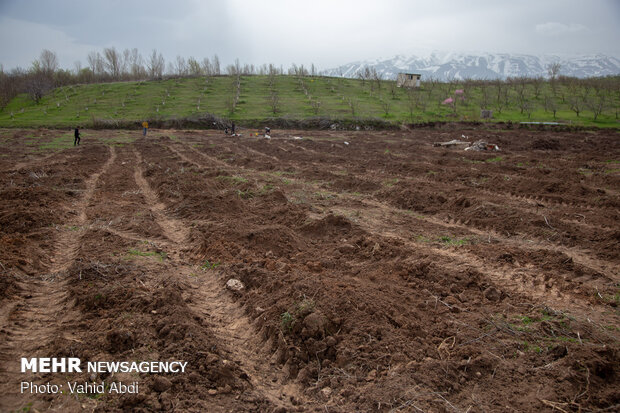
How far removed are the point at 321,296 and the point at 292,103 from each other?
44470 millimetres

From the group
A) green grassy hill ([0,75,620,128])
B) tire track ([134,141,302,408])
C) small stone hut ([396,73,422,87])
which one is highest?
small stone hut ([396,73,422,87])

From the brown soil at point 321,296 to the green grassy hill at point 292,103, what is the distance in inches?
1192

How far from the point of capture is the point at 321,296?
14.8 feet

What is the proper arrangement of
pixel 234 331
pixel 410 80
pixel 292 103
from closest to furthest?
pixel 234 331 → pixel 292 103 → pixel 410 80

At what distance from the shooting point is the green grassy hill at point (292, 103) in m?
37.8

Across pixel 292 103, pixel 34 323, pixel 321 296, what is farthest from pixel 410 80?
pixel 34 323

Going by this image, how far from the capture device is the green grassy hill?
37.8 m

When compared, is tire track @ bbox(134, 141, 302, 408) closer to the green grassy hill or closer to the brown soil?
the brown soil

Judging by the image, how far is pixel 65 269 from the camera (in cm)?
563

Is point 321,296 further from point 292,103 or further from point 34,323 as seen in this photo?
point 292,103

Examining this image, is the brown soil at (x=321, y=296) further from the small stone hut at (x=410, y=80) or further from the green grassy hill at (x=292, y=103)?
the small stone hut at (x=410, y=80)

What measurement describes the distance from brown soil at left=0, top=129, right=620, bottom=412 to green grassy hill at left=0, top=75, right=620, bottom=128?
30284mm

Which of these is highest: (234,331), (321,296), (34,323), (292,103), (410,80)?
(410,80)

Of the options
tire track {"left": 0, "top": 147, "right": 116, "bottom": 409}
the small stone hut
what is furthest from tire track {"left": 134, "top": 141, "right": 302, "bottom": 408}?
the small stone hut
